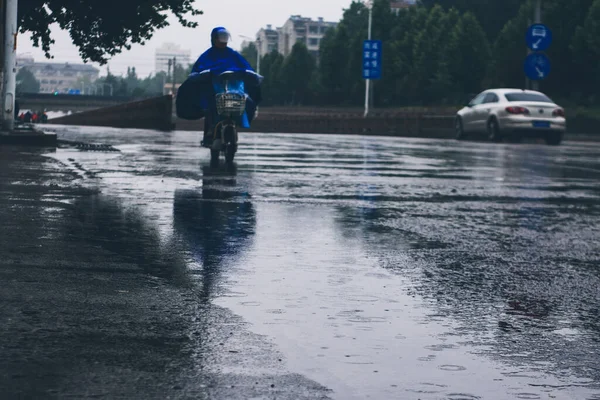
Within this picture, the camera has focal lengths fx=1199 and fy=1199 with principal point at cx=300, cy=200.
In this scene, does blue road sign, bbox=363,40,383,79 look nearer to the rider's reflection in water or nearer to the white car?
the white car

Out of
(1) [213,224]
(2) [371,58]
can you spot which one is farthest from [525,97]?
(2) [371,58]

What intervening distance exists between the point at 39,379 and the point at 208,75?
11732 mm

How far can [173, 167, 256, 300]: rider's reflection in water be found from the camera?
6852 mm

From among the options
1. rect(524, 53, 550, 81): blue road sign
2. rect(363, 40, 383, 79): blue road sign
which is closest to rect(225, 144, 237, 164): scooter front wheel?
rect(524, 53, 550, 81): blue road sign

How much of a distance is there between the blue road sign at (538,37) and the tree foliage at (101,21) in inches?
464

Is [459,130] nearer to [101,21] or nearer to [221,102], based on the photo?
[101,21]

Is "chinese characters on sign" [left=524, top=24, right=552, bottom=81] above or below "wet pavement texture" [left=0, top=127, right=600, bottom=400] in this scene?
above

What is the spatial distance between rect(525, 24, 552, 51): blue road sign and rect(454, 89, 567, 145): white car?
5788 millimetres

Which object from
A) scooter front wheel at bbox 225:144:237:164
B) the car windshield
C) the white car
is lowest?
scooter front wheel at bbox 225:144:237:164

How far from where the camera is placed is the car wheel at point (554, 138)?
2940cm

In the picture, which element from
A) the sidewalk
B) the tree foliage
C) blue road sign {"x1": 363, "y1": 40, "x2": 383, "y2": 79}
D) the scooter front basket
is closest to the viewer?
the sidewalk

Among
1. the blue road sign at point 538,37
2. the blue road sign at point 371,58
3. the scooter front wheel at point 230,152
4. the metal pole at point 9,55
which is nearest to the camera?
the scooter front wheel at point 230,152

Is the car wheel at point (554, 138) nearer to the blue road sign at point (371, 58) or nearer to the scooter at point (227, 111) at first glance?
the scooter at point (227, 111)

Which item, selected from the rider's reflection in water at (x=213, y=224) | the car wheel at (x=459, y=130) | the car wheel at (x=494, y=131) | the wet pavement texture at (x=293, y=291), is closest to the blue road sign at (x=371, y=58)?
the car wheel at (x=459, y=130)
